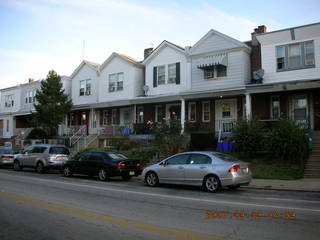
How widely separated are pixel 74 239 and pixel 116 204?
332cm

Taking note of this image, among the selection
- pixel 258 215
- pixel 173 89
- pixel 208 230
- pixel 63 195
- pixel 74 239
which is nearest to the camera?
pixel 74 239

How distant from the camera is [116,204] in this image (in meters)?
8.99

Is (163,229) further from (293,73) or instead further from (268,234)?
(293,73)

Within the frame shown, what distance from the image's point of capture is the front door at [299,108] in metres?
20.3

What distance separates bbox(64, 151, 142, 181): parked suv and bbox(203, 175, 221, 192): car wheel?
482 cm

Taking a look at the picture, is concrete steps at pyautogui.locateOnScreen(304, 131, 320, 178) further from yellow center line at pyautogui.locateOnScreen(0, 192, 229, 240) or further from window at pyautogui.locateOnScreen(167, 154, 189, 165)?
yellow center line at pyautogui.locateOnScreen(0, 192, 229, 240)

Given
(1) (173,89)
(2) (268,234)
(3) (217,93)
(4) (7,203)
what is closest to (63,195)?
(4) (7,203)

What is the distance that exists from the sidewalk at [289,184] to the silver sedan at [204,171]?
4.50ft

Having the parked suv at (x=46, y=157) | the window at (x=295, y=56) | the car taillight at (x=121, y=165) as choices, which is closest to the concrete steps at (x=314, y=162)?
the window at (x=295, y=56)

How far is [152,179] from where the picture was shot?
516 inches

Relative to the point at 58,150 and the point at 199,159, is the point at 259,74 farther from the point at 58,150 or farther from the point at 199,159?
the point at 58,150

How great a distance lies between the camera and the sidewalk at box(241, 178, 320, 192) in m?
11.9

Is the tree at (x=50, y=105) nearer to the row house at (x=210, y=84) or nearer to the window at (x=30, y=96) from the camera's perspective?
the row house at (x=210, y=84)

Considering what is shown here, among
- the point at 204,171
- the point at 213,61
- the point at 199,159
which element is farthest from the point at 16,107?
the point at 204,171
